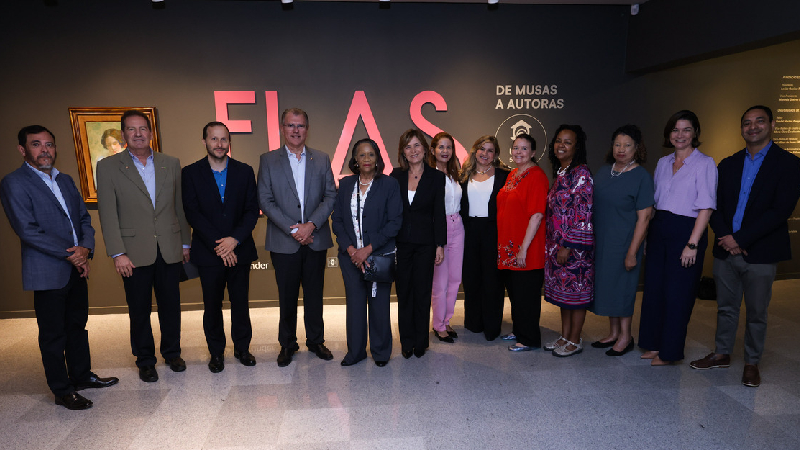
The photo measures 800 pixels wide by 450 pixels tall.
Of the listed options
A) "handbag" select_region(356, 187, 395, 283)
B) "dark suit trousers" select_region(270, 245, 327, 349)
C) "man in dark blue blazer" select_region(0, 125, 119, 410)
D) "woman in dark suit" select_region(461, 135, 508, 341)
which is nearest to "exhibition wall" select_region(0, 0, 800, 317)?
"woman in dark suit" select_region(461, 135, 508, 341)

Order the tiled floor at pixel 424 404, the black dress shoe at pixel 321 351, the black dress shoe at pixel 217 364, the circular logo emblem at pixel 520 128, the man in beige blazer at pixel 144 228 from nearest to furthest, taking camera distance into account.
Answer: the tiled floor at pixel 424 404
the man in beige blazer at pixel 144 228
the black dress shoe at pixel 217 364
the black dress shoe at pixel 321 351
the circular logo emblem at pixel 520 128

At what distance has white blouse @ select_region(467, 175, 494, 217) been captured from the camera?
3.68 m

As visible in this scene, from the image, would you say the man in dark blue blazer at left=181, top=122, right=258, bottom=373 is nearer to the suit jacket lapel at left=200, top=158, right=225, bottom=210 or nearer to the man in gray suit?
the suit jacket lapel at left=200, top=158, right=225, bottom=210

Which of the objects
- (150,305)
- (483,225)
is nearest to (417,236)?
(483,225)

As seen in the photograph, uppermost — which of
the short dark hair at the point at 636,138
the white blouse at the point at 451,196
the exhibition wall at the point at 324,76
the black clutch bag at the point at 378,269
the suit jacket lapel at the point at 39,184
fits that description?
the exhibition wall at the point at 324,76

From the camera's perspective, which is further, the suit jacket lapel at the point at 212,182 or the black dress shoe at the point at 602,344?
the black dress shoe at the point at 602,344

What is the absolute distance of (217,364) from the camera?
3379 millimetres

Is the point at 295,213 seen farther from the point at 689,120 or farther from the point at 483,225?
the point at 689,120

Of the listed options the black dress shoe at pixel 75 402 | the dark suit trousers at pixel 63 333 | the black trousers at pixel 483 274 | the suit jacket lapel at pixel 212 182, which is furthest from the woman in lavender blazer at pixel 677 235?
the dark suit trousers at pixel 63 333

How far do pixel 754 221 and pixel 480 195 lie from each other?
75.9 inches

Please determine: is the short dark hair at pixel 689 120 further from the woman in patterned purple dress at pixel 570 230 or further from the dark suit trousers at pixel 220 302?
the dark suit trousers at pixel 220 302

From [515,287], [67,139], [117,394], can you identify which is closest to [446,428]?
[515,287]

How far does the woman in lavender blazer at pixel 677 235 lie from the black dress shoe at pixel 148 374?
3.88 metres

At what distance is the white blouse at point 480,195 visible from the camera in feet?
12.1
